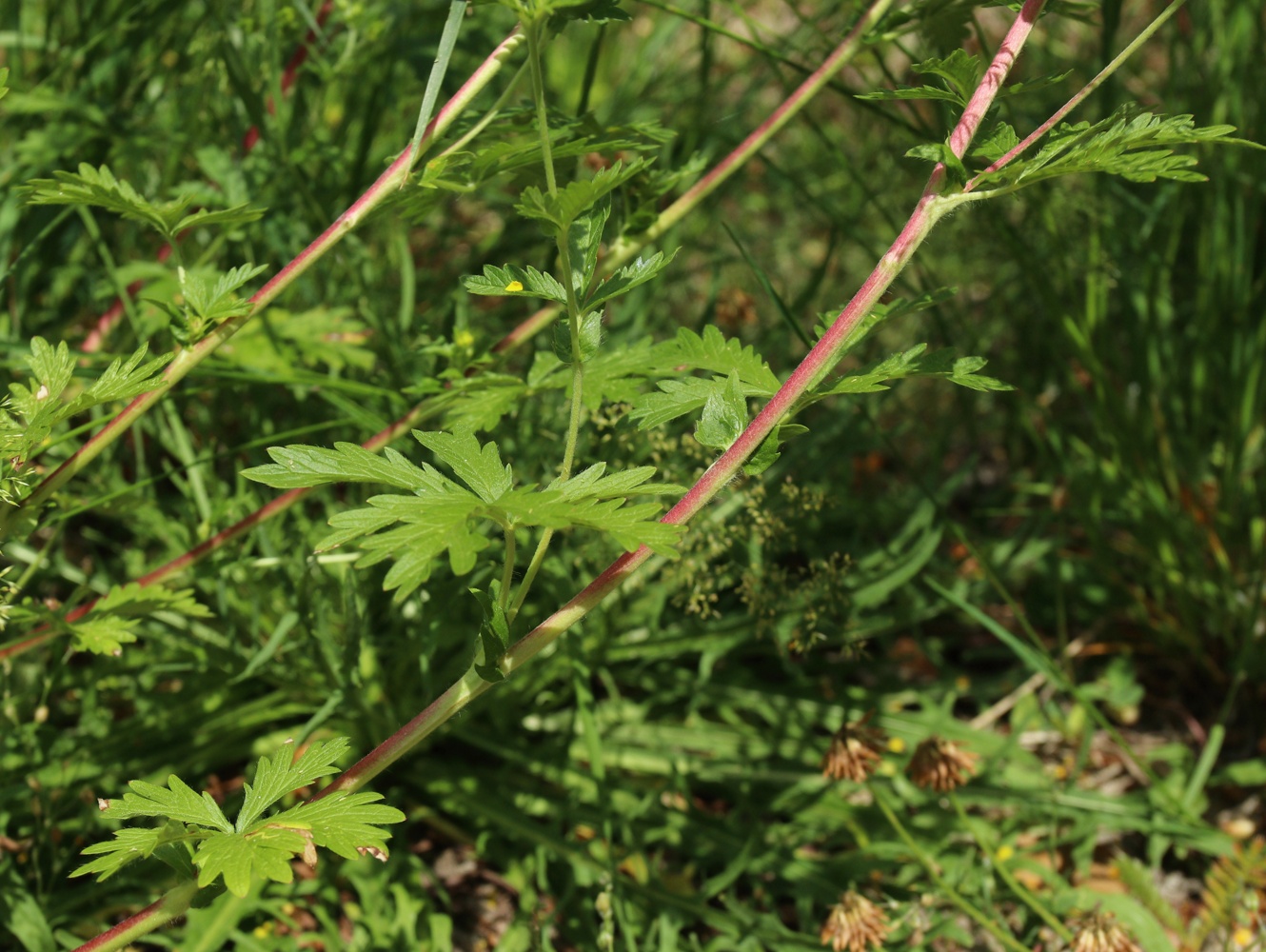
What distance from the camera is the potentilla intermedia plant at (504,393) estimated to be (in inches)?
39.1

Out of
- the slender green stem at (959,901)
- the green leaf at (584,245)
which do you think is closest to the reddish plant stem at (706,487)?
the green leaf at (584,245)

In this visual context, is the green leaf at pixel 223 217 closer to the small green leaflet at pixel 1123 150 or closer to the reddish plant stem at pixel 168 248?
the reddish plant stem at pixel 168 248

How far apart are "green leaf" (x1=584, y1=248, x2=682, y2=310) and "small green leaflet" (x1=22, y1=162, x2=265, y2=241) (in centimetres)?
44

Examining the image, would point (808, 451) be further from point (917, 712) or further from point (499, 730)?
point (499, 730)

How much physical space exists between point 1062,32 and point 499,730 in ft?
7.69

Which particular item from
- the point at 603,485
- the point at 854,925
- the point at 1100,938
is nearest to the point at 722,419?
the point at 603,485

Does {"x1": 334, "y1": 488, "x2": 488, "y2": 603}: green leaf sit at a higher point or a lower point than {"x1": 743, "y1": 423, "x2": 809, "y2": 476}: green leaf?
lower

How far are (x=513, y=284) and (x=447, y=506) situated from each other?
240mm

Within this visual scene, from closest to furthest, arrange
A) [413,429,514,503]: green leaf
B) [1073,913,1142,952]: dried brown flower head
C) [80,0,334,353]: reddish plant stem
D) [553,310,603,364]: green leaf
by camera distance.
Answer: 1. [413,429,514,503]: green leaf
2. [553,310,603,364]: green leaf
3. [1073,913,1142,952]: dried brown flower head
4. [80,0,334,353]: reddish plant stem

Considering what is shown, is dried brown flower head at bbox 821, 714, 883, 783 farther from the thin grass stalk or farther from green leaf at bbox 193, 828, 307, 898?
green leaf at bbox 193, 828, 307, 898

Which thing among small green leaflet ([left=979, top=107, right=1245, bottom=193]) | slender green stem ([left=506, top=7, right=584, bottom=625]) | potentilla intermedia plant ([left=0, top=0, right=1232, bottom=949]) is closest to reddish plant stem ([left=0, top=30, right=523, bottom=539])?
potentilla intermedia plant ([left=0, top=0, right=1232, bottom=949])

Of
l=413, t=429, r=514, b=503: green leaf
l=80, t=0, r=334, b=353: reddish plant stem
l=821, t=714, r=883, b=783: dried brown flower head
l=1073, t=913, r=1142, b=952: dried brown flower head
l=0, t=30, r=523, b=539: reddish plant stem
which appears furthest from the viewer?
l=80, t=0, r=334, b=353: reddish plant stem

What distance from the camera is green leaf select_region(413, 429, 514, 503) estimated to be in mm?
1017

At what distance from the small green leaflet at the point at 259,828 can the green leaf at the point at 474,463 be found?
289mm
